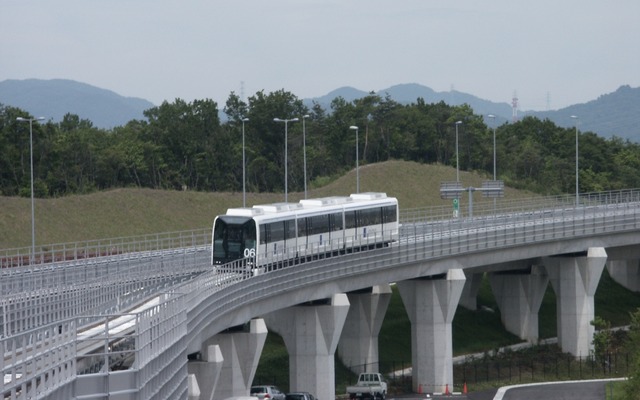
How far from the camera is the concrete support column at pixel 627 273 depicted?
12319 centimetres

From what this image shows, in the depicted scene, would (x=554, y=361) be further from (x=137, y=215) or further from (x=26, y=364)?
(x=26, y=364)

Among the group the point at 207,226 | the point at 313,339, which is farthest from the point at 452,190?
the point at 313,339

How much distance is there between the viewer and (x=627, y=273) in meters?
124

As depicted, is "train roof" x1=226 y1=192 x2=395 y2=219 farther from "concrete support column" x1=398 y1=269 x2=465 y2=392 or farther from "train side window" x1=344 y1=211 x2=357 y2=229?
"concrete support column" x1=398 y1=269 x2=465 y2=392

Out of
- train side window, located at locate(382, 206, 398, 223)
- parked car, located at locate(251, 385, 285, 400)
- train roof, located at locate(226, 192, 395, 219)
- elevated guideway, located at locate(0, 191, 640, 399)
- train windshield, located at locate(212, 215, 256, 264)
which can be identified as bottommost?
parked car, located at locate(251, 385, 285, 400)

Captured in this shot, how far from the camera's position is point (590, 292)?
9544cm

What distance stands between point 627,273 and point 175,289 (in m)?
80.1

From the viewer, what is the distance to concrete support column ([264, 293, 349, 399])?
7369cm

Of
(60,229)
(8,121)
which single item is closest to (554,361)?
(60,229)

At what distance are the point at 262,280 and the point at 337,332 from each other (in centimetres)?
927

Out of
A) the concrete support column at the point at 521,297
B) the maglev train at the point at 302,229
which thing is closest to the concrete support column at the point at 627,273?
the concrete support column at the point at 521,297

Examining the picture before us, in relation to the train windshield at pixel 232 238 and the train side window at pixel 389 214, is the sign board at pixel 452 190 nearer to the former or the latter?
the train side window at pixel 389 214

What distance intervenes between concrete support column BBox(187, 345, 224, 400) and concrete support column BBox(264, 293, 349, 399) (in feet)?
41.6

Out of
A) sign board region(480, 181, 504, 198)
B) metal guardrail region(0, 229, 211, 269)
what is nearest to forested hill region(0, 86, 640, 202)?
sign board region(480, 181, 504, 198)
